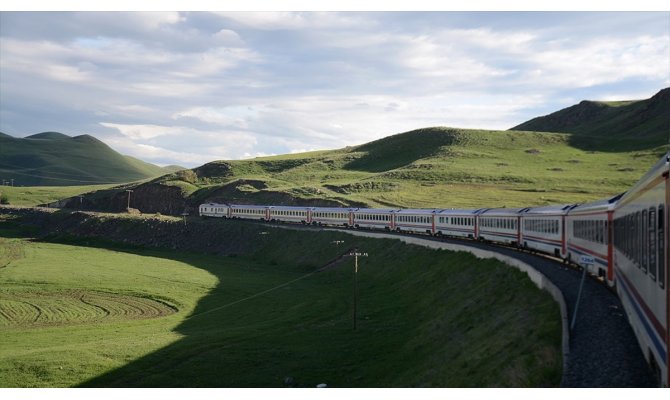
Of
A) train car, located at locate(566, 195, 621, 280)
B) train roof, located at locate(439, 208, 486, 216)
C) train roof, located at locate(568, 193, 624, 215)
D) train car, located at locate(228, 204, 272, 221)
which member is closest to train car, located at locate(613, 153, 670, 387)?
train car, located at locate(566, 195, 621, 280)

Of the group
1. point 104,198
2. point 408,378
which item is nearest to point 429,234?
point 408,378

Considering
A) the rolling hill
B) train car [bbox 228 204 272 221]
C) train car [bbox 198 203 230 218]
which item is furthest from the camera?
the rolling hill

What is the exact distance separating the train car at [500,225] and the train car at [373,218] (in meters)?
22.5

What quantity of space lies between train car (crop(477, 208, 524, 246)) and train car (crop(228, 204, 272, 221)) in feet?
174

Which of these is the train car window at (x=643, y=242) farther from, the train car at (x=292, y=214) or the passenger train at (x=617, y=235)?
the train car at (x=292, y=214)

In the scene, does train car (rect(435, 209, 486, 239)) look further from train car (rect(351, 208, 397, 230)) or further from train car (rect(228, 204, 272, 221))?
train car (rect(228, 204, 272, 221))

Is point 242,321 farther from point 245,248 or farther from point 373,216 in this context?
point 245,248

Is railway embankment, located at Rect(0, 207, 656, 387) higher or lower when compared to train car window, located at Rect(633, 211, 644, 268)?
lower

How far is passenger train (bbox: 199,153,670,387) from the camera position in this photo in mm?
12672

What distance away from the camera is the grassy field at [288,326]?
26.3 metres

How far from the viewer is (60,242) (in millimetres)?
113625

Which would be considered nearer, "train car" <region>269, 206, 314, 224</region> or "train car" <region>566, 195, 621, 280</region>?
"train car" <region>566, 195, 621, 280</region>

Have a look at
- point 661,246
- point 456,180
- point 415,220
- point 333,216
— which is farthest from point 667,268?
point 456,180

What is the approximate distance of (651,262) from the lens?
1383 centimetres
